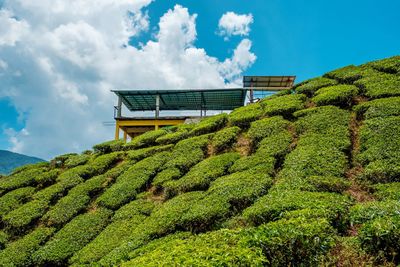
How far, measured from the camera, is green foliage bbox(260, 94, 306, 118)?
14.0 m

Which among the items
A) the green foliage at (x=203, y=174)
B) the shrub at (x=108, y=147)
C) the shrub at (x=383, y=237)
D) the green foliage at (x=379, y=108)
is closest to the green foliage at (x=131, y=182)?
the green foliage at (x=203, y=174)

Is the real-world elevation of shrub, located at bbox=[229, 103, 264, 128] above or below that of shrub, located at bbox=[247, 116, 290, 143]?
above

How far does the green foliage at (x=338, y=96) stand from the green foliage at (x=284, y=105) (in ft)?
2.50

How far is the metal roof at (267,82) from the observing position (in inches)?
1057

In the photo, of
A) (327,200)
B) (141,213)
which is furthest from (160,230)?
(327,200)

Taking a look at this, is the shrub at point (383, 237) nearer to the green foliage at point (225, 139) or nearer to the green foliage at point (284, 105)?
the green foliage at point (225, 139)

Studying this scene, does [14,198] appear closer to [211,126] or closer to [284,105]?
[211,126]

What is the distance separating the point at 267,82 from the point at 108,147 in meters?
15.1

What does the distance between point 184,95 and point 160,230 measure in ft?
72.2

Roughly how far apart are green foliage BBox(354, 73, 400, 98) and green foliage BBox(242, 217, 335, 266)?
9.12 m

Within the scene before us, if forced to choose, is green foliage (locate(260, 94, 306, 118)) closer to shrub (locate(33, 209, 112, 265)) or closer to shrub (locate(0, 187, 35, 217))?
shrub (locate(33, 209, 112, 265))

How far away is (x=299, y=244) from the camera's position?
555 cm

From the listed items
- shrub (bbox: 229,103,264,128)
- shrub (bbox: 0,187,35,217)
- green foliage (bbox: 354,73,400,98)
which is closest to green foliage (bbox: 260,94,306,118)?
shrub (bbox: 229,103,264,128)

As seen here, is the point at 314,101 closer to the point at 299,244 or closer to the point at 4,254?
the point at 299,244
